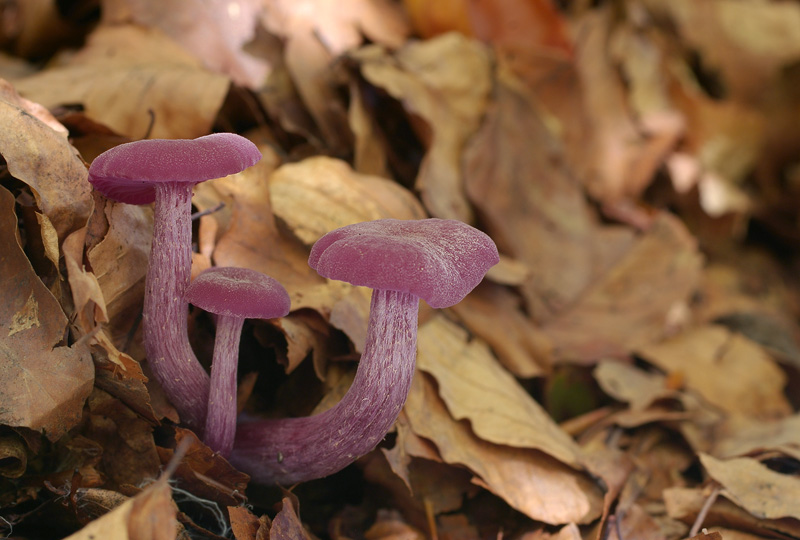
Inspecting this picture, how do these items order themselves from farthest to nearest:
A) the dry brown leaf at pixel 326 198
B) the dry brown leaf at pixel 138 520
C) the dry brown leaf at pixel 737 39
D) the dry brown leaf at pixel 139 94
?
1. the dry brown leaf at pixel 737 39
2. the dry brown leaf at pixel 139 94
3. the dry brown leaf at pixel 326 198
4. the dry brown leaf at pixel 138 520

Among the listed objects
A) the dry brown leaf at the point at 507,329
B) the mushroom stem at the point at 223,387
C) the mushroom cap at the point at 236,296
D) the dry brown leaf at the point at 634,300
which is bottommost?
the dry brown leaf at the point at 634,300

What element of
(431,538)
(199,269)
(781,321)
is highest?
(199,269)

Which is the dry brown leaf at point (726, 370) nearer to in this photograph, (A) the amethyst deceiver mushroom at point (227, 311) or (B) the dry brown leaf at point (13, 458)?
(A) the amethyst deceiver mushroom at point (227, 311)

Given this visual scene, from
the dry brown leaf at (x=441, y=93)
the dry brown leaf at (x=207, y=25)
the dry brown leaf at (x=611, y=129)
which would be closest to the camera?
the dry brown leaf at (x=441, y=93)

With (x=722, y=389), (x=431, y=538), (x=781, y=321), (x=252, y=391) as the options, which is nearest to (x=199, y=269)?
(x=252, y=391)

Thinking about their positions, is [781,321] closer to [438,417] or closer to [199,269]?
[438,417]

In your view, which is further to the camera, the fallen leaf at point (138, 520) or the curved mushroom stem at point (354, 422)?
the curved mushroom stem at point (354, 422)

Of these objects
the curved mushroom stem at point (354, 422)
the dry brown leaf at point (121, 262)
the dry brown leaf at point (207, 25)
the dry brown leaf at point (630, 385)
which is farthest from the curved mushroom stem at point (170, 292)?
the dry brown leaf at point (630, 385)

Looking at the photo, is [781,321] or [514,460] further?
[781,321]
